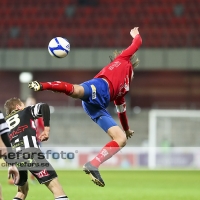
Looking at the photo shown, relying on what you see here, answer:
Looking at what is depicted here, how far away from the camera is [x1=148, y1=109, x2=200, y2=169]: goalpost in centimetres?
1828

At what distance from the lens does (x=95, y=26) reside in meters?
22.9

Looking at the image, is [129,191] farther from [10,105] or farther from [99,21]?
[99,21]

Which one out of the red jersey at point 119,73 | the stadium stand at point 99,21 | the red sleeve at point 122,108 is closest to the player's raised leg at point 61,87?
the red jersey at point 119,73

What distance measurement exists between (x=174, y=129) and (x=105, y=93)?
478 inches

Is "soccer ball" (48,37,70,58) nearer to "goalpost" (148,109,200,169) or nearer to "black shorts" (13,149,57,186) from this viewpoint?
"black shorts" (13,149,57,186)

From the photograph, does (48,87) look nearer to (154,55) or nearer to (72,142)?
(72,142)

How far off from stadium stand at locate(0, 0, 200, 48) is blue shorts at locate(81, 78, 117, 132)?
579 inches

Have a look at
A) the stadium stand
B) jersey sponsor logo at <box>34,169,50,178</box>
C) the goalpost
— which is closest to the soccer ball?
jersey sponsor logo at <box>34,169,50,178</box>

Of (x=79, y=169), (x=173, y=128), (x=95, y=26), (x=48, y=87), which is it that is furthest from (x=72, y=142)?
(x=48, y=87)

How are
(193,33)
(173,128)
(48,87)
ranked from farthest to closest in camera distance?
(193,33), (173,128), (48,87)

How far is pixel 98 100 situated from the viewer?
689cm

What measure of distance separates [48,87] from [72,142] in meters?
14.0

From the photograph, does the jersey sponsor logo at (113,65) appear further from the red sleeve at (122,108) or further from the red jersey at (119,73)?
the red sleeve at (122,108)

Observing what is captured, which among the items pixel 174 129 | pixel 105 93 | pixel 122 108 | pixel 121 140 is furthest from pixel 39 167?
pixel 174 129
